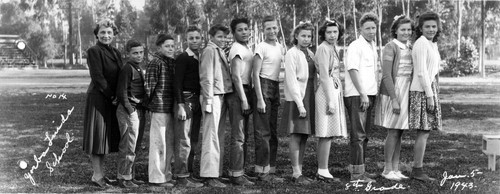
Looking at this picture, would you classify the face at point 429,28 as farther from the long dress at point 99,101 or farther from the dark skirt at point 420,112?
the long dress at point 99,101

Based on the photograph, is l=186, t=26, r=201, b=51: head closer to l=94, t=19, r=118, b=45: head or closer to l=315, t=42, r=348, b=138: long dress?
l=94, t=19, r=118, b=45: head

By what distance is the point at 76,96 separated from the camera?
11.5m

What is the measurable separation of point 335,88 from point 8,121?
19.9 ft

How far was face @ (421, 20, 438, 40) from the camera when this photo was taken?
5391 mm

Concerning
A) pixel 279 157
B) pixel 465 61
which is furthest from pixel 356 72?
pixel 465 61

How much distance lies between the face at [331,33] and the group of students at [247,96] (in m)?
0.01

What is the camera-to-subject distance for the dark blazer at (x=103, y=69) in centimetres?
519

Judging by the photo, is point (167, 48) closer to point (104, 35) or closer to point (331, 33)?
point (104, 35)

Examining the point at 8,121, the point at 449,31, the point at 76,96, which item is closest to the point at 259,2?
the point at 76,96

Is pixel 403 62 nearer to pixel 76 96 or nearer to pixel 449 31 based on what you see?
pixel 76 96

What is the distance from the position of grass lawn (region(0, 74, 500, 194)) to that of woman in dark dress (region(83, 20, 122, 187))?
39 centimetres

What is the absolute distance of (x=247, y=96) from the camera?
551cm
